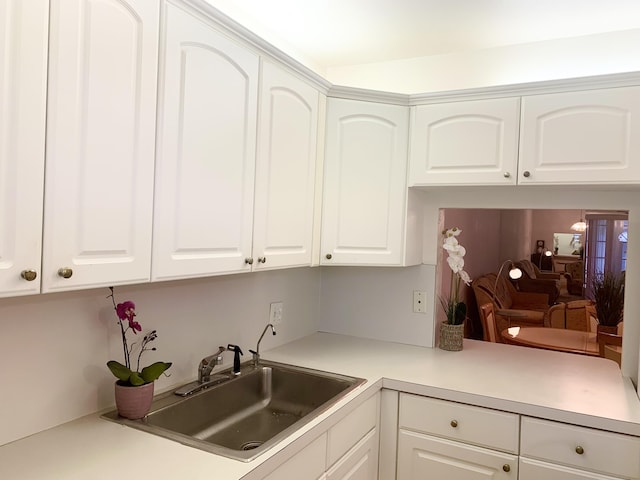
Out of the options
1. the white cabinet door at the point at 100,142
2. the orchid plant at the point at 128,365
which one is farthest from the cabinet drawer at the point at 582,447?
the white cabinet door at the point at 100,142

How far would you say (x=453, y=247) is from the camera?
234 centimetres

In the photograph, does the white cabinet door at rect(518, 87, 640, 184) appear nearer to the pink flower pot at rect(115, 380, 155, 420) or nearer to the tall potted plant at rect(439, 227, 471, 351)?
the tall potted plant at rect(439, 227, 471, 351)

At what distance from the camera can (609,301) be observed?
246cm

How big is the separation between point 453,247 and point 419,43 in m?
0.99

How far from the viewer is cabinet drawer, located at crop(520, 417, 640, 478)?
1595 millimetres

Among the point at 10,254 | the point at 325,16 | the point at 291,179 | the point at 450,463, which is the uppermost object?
the point at 325,16

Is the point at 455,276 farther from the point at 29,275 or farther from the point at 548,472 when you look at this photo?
the point at 29,275

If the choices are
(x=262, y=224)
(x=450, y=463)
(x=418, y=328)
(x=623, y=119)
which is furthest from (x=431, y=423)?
(x=623, y=119)

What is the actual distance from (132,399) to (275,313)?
999mm

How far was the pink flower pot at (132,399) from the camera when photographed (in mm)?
1425

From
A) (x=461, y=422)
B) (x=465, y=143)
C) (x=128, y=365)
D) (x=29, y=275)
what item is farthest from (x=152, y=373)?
(x=465, y=143)

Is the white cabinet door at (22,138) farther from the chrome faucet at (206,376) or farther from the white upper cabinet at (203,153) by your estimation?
the chrome faucet at (206,376)

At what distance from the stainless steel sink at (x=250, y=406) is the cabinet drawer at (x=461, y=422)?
0.83ft

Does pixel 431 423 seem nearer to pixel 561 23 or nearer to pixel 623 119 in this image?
pixel 623 119
